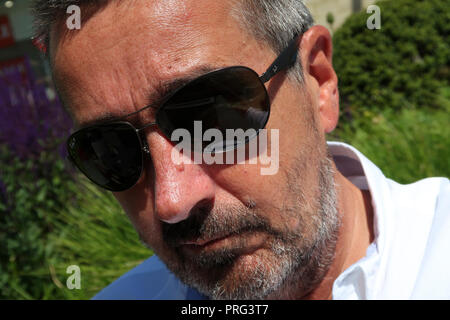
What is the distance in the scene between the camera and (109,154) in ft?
5.28

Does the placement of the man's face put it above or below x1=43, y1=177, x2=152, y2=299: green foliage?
above

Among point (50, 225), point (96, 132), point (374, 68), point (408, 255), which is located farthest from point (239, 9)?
point (374, 68)

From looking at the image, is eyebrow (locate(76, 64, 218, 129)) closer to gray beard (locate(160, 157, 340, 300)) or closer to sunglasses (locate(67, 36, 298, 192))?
sunglasses (locate(67, 36, 298, 192))

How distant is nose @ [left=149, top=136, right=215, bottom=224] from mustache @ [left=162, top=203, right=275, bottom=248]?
0.03 metres

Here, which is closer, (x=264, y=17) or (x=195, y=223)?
(x=195, y=223)

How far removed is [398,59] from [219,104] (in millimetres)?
4812

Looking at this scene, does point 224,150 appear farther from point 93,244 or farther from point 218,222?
point 93,244

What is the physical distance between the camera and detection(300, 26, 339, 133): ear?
1.71m

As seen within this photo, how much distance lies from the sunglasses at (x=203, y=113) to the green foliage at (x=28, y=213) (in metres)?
2.03

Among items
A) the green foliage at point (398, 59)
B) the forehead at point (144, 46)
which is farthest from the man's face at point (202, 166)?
the green foliage at point (398, 59)

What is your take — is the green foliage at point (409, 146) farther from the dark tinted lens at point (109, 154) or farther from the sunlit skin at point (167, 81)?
the dark tinted lens at point (109, 154)

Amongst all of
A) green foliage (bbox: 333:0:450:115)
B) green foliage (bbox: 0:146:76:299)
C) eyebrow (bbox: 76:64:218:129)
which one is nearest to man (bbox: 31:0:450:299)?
eyebrow (bbox: 76:64:218:129)

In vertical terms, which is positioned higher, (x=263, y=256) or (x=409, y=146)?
(x=263, y=256)

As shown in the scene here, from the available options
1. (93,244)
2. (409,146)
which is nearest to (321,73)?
(409,146)
